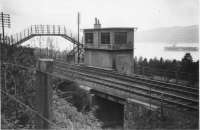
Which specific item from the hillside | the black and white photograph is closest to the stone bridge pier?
the black and white photograph

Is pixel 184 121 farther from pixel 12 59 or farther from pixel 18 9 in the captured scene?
pixel 18 9

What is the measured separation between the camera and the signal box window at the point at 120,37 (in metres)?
24.9

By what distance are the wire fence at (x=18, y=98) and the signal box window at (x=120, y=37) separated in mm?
18691

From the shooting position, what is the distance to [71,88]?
15844 millimetres

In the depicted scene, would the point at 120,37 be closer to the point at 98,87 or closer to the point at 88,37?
the point at 88,37

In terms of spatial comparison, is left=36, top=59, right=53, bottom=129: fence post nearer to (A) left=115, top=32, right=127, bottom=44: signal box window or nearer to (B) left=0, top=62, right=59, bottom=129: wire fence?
(B) left=0, top=62, right=59, bottom=129: wire fence

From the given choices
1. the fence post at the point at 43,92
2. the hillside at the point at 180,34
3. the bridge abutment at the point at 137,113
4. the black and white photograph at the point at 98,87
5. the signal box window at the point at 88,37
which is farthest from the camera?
the signal box window at the point at 88,37

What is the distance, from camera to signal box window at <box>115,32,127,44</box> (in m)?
24.9

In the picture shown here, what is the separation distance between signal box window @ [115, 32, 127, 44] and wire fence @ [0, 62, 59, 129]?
18.7 metres

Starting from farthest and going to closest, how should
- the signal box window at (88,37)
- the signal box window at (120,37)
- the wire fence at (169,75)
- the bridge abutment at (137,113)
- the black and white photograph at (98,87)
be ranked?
the signal box window at (88,37) < the signal box window at (120,37) < the wire fence at (169,75) < the bridge abutment at (137,113) < the black and white photograph at (98,87)

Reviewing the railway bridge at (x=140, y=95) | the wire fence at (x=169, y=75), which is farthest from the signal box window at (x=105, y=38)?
the railway bridge at (x=140, y=95)

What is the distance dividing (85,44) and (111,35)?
491 cm

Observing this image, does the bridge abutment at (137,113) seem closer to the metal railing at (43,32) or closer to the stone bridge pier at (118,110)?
Result: the stone bridge pier at (118,110)

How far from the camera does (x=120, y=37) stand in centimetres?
2517
